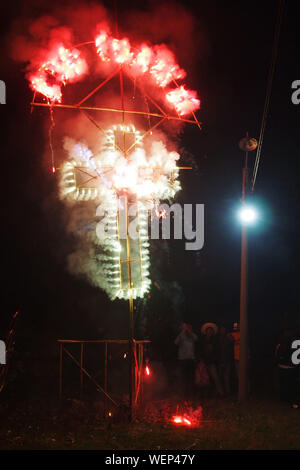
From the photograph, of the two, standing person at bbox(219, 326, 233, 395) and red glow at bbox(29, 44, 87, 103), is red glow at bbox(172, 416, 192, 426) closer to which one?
standing person at bbox(219, 326, 233, 395)

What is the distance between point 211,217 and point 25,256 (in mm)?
8107

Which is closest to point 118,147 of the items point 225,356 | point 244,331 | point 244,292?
point 244,292

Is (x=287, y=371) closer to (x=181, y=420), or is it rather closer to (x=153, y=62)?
(x=181, y=420)

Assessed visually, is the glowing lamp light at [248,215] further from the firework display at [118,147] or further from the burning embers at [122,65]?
the burning embers at [122,65]

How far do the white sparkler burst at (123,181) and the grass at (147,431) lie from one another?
2.74 meters

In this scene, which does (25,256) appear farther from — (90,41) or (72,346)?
(90,41)

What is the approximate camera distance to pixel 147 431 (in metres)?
7.89

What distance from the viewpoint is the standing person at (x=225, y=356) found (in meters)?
11.2

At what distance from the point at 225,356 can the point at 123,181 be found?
546 cm

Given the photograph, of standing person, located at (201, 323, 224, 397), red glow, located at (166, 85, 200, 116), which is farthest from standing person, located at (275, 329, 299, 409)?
red glow, located at (166, 85, 200, 116)

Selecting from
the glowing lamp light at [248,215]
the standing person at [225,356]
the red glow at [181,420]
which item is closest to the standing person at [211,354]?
the standing person at [225,356]

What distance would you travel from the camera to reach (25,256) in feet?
39.6

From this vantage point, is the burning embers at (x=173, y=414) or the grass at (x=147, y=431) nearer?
the grass at (x=147, y=431)

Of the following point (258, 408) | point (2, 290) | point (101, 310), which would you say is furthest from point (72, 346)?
point (258, 408)
